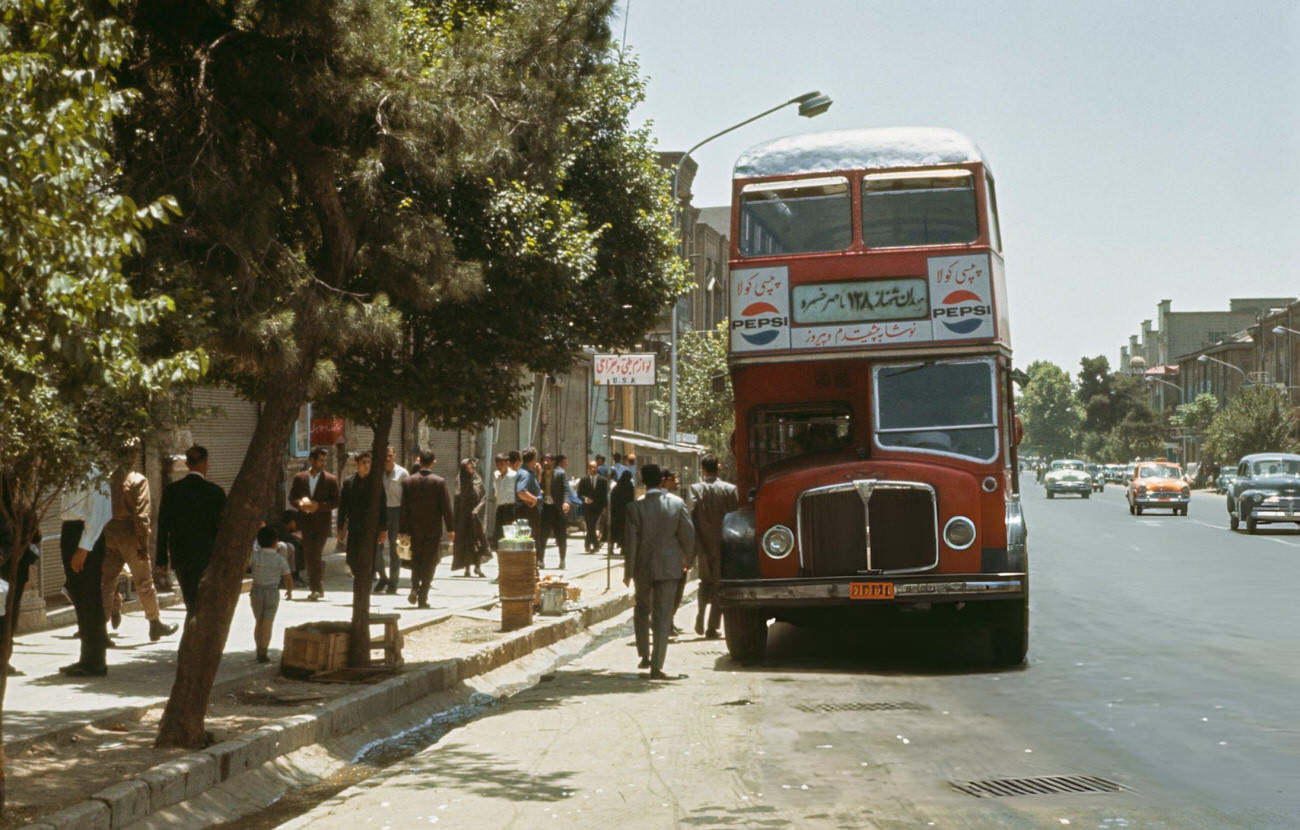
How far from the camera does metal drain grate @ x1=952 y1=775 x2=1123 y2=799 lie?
7.90 metres

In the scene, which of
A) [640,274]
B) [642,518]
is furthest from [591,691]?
[640,274]

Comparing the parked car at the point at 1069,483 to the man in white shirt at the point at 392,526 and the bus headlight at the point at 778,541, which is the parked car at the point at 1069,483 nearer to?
the man in white shirt at the point at 392,526

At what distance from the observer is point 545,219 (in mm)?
13367

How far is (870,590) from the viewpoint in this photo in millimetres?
13531

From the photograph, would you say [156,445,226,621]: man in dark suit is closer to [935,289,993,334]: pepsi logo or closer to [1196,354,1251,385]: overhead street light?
[935,289,993,334]: pepsi logo

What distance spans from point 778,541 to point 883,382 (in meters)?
1.72

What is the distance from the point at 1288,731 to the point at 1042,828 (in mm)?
3635

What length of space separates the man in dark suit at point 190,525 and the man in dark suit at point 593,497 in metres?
18.2

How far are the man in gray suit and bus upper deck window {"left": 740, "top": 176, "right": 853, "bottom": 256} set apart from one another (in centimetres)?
238

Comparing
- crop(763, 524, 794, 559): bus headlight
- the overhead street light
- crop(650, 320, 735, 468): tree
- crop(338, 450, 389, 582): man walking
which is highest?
the overhead street light

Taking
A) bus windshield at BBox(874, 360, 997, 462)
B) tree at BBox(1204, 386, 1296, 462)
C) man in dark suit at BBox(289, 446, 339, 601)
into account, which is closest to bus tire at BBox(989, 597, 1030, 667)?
bus windshield at BBox(874, 360, 997, 462)

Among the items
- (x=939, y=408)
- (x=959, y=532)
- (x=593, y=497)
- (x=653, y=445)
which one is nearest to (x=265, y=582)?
(x=959, y=532)

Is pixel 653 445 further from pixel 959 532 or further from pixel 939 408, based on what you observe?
pixel 959 532

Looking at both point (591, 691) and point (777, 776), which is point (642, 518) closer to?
point (591, 691)
